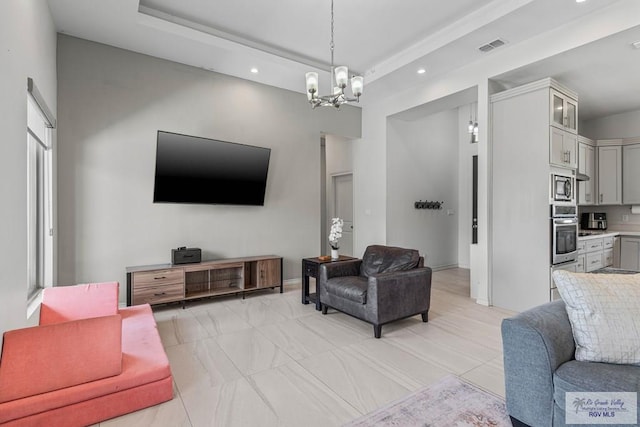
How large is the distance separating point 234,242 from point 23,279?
272cm

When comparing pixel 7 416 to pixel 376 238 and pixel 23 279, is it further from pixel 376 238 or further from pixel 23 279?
pixel 376 238

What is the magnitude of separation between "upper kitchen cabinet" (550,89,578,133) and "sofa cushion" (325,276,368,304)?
2803mm

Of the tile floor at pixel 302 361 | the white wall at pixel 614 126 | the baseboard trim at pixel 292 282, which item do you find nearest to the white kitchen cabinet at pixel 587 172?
the white wall at pixel 614 126

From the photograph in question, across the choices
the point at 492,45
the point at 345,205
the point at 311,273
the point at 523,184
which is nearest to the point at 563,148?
the point at 523,184

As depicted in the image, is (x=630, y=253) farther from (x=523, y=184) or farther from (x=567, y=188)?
(x=523, y=184)

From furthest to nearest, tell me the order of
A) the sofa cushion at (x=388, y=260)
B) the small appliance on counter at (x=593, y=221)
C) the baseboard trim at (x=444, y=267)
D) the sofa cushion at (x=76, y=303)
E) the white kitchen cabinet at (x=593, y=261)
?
1. the baseboard trim at (x=444, y=267)
2. the small appliance on counter at (x=593, y=221)
3. the white kitchen cabinet at (x=593, y=261)
4. the sofa cushion at (x=388, y=260)
5. the sofa cushion at (x=76, y=303)

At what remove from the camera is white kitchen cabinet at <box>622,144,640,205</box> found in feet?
16.7

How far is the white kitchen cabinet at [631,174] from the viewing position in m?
5.10

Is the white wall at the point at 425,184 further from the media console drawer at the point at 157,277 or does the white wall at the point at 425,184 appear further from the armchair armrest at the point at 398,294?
the media console drawer at the point at 157,277

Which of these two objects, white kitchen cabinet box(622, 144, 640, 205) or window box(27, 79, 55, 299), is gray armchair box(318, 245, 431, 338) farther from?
white kitchen cabinet box(622, 144, 640, 205)

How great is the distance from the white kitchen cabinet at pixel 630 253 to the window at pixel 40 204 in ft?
24.8

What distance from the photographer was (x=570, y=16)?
322 cm

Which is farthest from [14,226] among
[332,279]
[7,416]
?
[332,279]

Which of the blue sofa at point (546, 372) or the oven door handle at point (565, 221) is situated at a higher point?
the oven door handle at point (565, 221)
